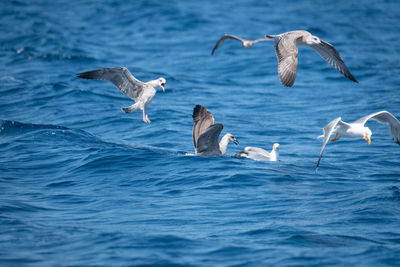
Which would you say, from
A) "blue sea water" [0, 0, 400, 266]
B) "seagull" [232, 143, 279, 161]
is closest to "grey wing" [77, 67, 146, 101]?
"blue sea water" [0, 0, 400, 266]

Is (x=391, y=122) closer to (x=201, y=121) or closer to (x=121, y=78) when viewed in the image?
(x=201, y=121)

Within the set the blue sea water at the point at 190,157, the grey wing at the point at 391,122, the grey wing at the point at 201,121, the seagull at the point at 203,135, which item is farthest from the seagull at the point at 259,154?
the grey wing at the point at 391,122

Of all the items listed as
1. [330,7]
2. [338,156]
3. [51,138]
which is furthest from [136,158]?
[330,7]

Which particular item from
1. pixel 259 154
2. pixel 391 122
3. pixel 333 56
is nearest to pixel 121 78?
pixel 259 154

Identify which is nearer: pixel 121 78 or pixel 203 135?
pixel 203 135

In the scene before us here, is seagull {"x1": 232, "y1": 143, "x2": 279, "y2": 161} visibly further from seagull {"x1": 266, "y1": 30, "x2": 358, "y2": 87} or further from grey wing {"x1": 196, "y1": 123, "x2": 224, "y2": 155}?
seagull {"x1": 266, "y1": 30, "x2": 358, "y2": 87}

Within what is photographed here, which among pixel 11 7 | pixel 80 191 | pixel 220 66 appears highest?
pixel 11 7

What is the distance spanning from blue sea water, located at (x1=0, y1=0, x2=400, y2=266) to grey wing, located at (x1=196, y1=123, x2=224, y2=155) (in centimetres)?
25

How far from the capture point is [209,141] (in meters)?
12.2

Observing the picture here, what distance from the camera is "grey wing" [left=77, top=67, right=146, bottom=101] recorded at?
1192cm

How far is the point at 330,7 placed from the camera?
32.4 meters

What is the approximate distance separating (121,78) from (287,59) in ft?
11.7

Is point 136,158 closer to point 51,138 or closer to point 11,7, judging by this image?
point 51,138

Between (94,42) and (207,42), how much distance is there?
17.2 feet
